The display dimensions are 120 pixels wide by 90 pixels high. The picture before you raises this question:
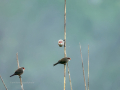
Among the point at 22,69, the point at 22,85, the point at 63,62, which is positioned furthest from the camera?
the point at 22,69

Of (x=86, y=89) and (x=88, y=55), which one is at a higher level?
(x=88, y=55)

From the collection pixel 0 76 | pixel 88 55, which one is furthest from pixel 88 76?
pixel 0 76

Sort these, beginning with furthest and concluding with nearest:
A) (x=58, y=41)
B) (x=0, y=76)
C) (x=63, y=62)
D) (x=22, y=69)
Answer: (x=22, y=69)
(x=63, y=62)
(x=58, y=41)
(x=0, y=76)

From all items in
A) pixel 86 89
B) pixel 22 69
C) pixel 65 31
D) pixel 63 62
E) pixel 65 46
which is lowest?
pixel 86 89

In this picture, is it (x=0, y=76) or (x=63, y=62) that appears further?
(x=63, y=62)

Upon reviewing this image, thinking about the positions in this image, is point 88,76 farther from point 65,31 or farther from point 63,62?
point 65,31

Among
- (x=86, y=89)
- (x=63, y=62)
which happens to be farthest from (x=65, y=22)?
(x=86, y=89)

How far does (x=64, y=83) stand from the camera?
34.8 ft

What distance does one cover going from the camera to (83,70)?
39.6ft

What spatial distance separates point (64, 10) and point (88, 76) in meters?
4.83

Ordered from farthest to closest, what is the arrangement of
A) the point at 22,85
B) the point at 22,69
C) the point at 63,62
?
the point at 22,69, the point at 63,62, the point at 22,85

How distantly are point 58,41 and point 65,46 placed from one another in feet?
1.81

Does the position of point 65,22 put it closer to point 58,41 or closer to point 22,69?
point 58,41

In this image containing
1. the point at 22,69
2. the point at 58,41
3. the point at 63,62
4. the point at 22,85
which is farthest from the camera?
the point at 22,69
